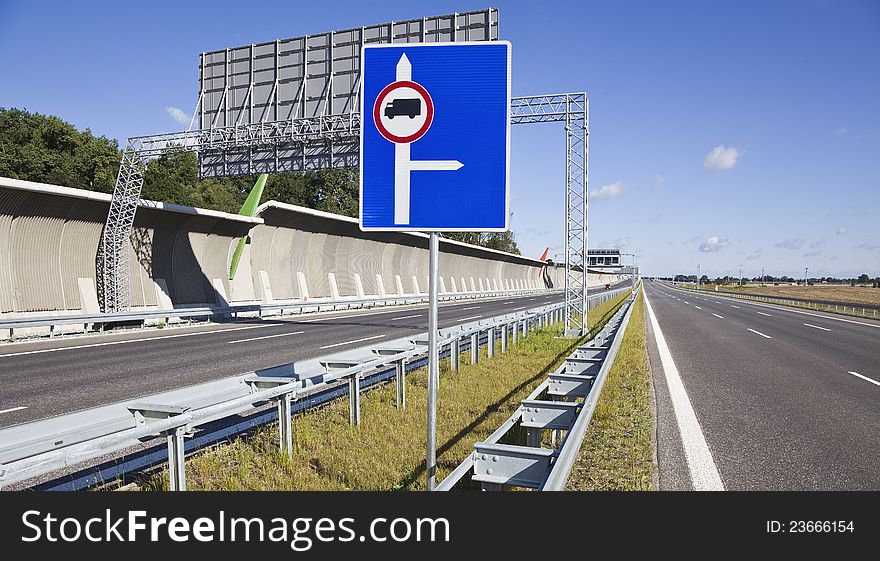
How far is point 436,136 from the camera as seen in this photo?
134 inches

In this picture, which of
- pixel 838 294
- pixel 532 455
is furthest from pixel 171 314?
pixel 838 294

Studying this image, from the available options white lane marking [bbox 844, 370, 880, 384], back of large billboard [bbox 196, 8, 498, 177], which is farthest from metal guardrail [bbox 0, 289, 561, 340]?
white lane marking [bbox 844, 370, 880, 384]

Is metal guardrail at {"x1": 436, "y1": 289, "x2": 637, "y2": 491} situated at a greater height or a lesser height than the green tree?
lesser

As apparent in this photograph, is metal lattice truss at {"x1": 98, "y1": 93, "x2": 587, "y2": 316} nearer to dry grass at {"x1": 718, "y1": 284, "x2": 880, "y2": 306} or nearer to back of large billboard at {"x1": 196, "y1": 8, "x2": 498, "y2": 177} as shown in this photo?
back of large billboard at {"x1": 196, "y1": 8, "x2": 498, "y2": 177}

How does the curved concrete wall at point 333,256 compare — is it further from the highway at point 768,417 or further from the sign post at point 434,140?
the sign post at point 434,140

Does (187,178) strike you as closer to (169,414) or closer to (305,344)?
(305,344)

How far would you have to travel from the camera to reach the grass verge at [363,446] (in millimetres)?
5008

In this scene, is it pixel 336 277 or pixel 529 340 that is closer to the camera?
pixel 529 340

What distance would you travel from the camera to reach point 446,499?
3.29 metres

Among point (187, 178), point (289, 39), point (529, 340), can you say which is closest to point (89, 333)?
point (289, 39)

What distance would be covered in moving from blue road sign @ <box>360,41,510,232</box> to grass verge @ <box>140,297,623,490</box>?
2.46 metres

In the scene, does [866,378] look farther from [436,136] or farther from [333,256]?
[333,256]

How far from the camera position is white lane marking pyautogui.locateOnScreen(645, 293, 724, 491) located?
508 cm

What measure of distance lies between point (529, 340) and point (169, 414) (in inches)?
528
